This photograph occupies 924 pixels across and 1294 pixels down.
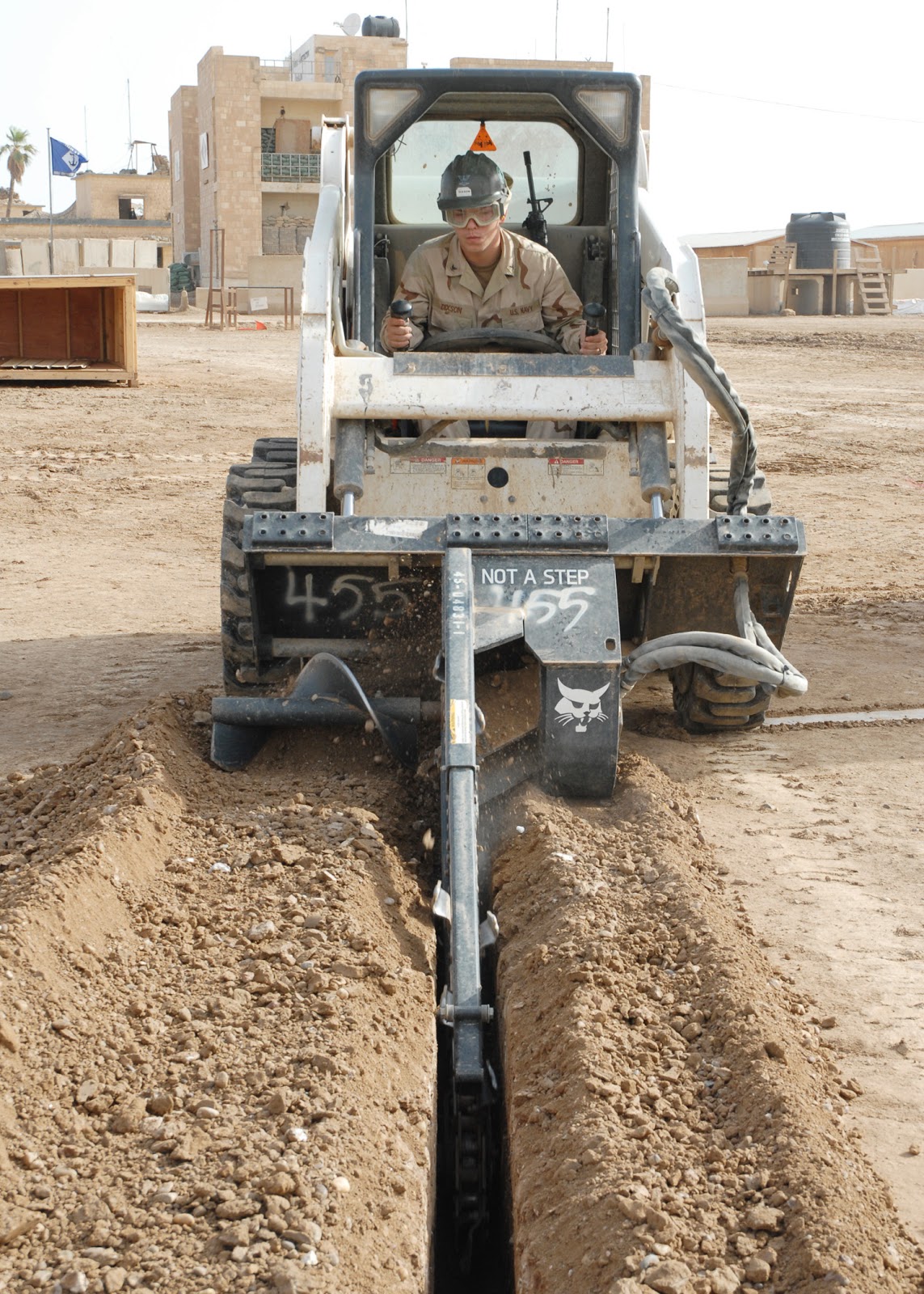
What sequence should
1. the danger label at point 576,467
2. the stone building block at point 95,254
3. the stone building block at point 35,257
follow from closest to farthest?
the danger label at point 576,467 → the stone building block at point 35,257 → the stone building block at point 95,254

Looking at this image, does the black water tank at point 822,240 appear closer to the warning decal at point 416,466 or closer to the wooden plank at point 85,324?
the wooden plank at point 85,324

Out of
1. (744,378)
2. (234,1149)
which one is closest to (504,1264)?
(234,1149)

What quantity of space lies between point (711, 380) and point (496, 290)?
1458mm

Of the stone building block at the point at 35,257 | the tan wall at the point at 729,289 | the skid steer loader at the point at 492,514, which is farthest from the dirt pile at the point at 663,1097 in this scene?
the stone building block at the point at 35,257

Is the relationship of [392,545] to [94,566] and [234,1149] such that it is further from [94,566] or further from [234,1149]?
[94,566]

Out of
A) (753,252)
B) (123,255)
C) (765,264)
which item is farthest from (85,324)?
(753,252)

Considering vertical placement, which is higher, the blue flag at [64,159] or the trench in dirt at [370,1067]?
the blue flag at [64,159]

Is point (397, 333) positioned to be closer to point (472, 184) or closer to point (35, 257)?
point (472, 184)

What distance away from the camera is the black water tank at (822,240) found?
3306 cm

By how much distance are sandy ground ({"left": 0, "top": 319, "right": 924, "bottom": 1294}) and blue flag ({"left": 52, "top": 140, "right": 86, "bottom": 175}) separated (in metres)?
41.2

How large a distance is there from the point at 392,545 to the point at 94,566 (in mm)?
4772

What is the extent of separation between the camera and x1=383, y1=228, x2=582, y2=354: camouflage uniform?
5902 millimetres

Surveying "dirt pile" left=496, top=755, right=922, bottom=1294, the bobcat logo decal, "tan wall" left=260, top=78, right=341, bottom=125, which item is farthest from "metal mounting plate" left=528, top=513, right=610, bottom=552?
"tan wall" left=260, top=78, right=341, bottom=125

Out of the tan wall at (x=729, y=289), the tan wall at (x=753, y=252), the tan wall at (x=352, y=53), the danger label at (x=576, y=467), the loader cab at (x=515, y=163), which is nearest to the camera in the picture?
the danger label at (x=576, y=467)
